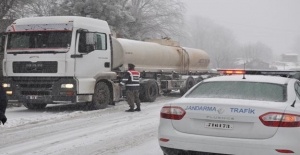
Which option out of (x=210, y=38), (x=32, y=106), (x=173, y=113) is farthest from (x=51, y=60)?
(x=210, y=38)

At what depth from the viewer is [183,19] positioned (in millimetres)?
40500

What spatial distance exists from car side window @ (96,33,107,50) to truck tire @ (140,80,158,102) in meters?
3.29

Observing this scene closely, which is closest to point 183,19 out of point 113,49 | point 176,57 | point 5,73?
point 176,57

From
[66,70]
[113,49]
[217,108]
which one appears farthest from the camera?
[113,49]

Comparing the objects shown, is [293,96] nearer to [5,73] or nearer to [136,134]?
[136,134]

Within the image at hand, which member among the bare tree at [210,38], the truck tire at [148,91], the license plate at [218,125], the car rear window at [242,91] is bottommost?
the truck tire at [148,91]

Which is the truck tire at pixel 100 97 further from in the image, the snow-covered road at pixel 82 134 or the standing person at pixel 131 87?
the standing person at pixel 131 87

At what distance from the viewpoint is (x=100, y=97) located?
1255 centimetres

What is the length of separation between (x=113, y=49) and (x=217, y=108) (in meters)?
9.20

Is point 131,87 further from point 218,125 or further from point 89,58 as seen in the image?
point 218,125

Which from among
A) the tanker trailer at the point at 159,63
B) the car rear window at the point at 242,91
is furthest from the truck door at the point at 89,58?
the car rear window at the point at 242,91

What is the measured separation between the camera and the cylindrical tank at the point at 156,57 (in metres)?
13.7

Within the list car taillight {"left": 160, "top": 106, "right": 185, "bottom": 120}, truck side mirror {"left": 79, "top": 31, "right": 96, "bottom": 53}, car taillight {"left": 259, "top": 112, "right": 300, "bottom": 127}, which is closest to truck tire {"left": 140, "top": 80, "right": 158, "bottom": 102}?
truck side mirror {"left": 79, "top": 31, "right": 96, "bottom": 53}

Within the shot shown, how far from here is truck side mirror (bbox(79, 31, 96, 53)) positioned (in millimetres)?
11492
